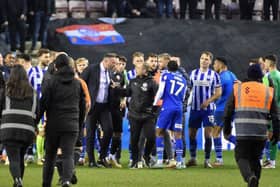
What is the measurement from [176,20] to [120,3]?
1.69 meters

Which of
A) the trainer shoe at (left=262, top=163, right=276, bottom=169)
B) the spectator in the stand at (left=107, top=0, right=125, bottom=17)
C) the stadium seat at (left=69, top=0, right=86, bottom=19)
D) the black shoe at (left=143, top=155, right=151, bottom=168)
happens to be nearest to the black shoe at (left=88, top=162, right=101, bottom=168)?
the black shoe at (left=143, top=155, right=151, bottom=168)

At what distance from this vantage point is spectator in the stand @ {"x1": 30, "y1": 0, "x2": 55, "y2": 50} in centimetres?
3091

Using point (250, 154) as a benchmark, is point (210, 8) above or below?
below

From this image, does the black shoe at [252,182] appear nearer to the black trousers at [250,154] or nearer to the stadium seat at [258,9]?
the black trousers at [250,154]

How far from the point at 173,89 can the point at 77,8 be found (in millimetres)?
10576

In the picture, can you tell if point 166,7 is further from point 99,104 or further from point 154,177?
point 154,177

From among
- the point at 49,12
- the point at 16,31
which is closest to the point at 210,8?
the point at 49,12

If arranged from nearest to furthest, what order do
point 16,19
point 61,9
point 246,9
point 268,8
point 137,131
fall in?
point 137,131 → point 16,19 → point 61,9 → point 268,8 → point 246,9

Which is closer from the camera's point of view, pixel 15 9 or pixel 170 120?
pixel 170 120

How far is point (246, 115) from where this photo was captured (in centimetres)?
1758

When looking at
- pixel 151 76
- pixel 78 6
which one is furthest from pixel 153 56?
pixel 78 6

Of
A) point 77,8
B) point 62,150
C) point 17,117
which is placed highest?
point 17,117

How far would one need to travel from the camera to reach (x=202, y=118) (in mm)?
24531

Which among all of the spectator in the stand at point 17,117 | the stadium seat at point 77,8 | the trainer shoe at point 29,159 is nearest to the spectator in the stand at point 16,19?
the stadium seat at point 77,8
